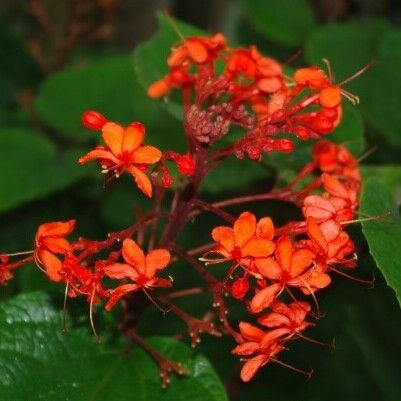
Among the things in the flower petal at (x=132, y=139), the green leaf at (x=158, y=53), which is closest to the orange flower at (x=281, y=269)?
the flower petal at (x=132, y=139)

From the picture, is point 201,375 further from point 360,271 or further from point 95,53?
point 95,53

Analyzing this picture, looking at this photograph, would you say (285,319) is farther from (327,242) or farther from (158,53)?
(158,53)

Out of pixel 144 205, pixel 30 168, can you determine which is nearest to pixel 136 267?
pixel 30 168

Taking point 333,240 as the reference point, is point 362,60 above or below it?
below

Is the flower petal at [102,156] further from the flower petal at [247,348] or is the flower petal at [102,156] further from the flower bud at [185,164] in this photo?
the flower petal at [247,348]

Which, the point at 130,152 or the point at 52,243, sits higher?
the point at 130,152

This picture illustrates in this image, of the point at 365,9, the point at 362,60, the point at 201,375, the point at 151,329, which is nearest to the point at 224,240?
the point at 201,375
